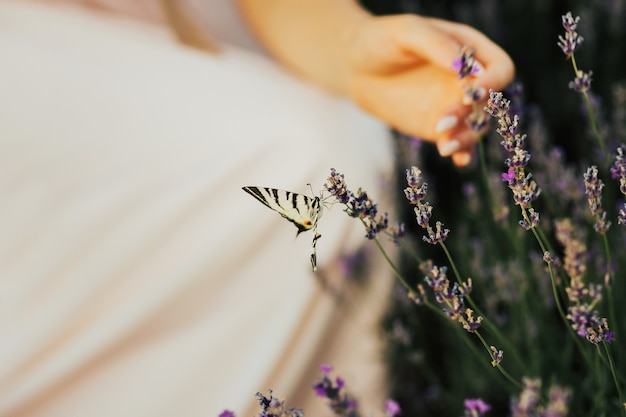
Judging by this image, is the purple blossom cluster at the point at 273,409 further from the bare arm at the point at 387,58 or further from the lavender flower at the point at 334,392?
the bare arm at the point at 387,58

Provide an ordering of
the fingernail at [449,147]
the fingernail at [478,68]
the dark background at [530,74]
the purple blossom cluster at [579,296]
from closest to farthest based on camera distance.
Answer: the purple blossom cluster at [579,296], the fingernail at [478,68], the fingernail at [449,147], the dark background at [530,74]

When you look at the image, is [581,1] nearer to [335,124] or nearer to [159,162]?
[335,124]

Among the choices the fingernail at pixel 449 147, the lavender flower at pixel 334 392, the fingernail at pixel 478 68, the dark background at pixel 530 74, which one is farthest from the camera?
the dark background at pixel 530 74

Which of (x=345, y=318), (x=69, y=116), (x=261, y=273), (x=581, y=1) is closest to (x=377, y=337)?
(x=345, y=318)

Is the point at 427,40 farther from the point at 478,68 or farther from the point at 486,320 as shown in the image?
the point at 486,320

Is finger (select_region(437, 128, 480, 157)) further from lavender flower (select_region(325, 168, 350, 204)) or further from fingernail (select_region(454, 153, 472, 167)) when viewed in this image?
lavender flower (select_region(325, 168, 350, 204))

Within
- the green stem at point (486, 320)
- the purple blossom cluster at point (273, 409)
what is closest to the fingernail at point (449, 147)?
the green stem at point (486, 320)

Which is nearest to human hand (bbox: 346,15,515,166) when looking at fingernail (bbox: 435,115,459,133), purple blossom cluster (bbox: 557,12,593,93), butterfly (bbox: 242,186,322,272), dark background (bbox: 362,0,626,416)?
fingernail (bbox: 435,115,459,133)
